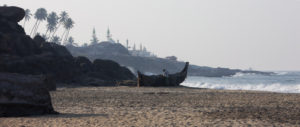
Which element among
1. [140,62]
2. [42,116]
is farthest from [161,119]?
[140,62]

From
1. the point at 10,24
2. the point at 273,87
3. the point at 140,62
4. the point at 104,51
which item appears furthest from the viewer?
the point at 104,51

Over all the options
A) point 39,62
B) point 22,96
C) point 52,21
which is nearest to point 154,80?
point 39,62

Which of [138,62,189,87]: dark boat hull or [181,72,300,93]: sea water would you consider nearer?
[138,62,189,87]: dark boat hull

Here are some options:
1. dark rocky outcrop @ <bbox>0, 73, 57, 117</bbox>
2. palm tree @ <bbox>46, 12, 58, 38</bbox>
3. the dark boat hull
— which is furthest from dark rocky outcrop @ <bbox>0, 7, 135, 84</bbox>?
palm tree @ <bbox>46, 12, 58, 38</bbox>

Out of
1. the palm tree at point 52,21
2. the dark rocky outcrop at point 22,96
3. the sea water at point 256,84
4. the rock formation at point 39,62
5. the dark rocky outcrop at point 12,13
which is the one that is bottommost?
the dark rocky outcrop at point 22,96

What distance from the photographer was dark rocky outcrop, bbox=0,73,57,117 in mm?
12234

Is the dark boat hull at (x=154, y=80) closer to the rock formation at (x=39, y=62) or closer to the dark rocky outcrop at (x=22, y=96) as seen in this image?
the rock formation at (x=39, y=62)

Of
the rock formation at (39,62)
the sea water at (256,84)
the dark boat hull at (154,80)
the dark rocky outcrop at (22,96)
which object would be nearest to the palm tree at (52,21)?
the sea water at (256,84)

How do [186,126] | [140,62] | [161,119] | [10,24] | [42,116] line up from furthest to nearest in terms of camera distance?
[140,62], [10,24], [42,116], [161,119], [186,126]

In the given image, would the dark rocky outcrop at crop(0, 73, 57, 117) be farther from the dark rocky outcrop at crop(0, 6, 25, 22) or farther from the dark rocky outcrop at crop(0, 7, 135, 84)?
the dark rocky outcrop at crop(0, 6, 25, 22)

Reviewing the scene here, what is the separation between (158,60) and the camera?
141625 mm

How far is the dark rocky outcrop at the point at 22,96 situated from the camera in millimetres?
12234

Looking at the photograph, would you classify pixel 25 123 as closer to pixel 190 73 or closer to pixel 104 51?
pixel 190 73

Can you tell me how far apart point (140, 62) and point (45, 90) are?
122 metres
